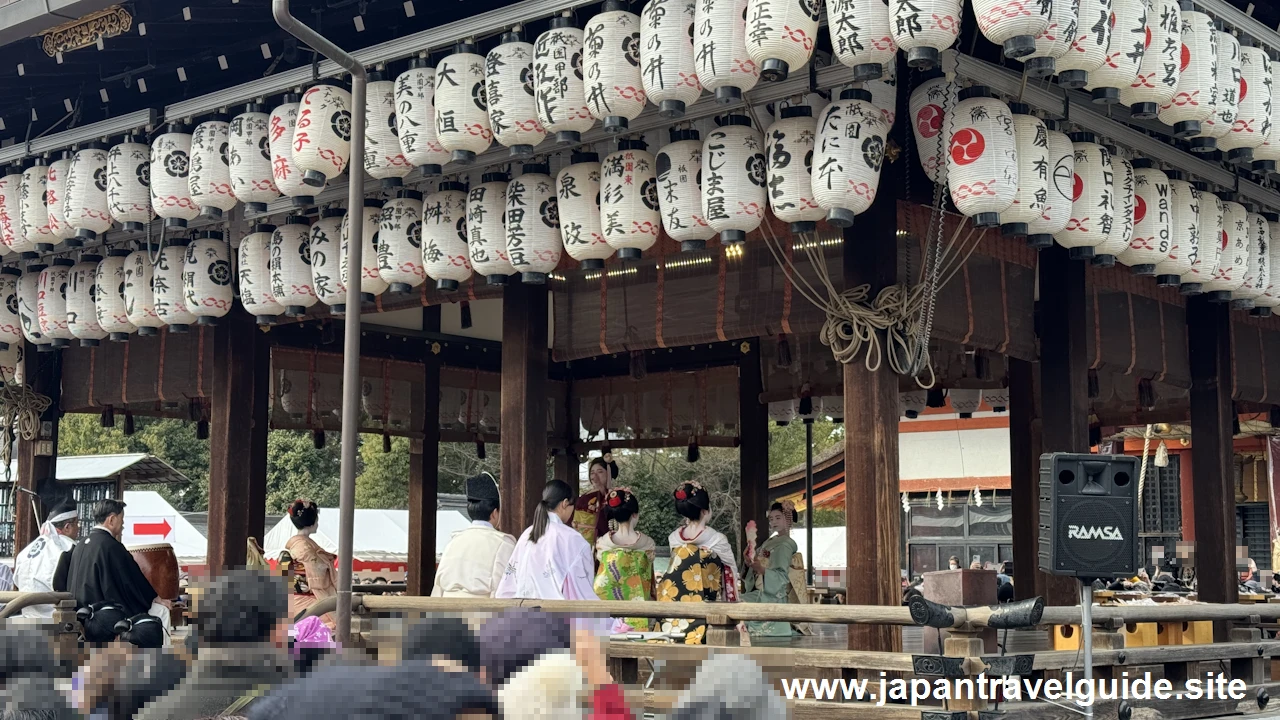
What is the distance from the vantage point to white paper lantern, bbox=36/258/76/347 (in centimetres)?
1123

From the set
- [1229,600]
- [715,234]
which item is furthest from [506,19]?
[1229,600]

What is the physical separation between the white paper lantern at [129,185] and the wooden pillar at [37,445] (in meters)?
3.72

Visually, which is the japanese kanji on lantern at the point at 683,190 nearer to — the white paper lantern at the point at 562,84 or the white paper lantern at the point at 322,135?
the white paper lantern at the point at 562,84

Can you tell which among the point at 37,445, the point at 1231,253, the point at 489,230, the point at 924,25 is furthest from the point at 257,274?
the point at 1231,253

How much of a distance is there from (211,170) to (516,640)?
7.52 m

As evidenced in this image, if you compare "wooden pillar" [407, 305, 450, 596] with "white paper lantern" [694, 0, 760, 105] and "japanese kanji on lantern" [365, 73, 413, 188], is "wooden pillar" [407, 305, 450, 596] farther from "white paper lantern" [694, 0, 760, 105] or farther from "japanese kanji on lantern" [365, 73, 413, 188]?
"white paper lantern" [694, 0, 760, 105]

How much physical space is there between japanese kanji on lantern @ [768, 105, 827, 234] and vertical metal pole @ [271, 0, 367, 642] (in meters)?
2.41

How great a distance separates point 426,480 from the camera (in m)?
15.3

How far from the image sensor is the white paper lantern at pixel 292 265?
9820 mm

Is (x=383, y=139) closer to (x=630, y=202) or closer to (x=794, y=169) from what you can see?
(x=630, y=202)

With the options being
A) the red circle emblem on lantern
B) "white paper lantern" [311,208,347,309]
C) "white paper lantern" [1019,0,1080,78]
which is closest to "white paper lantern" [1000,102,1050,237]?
the red circle emblem on lantern

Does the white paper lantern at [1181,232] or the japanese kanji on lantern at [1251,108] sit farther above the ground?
the japanese kanji on lantern at [1251,108]

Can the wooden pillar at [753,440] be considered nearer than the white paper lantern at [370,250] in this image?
No

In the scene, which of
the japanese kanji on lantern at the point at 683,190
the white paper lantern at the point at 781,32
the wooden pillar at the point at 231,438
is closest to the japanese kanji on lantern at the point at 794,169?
the japanese kanji on lantern at the point at 683,190
